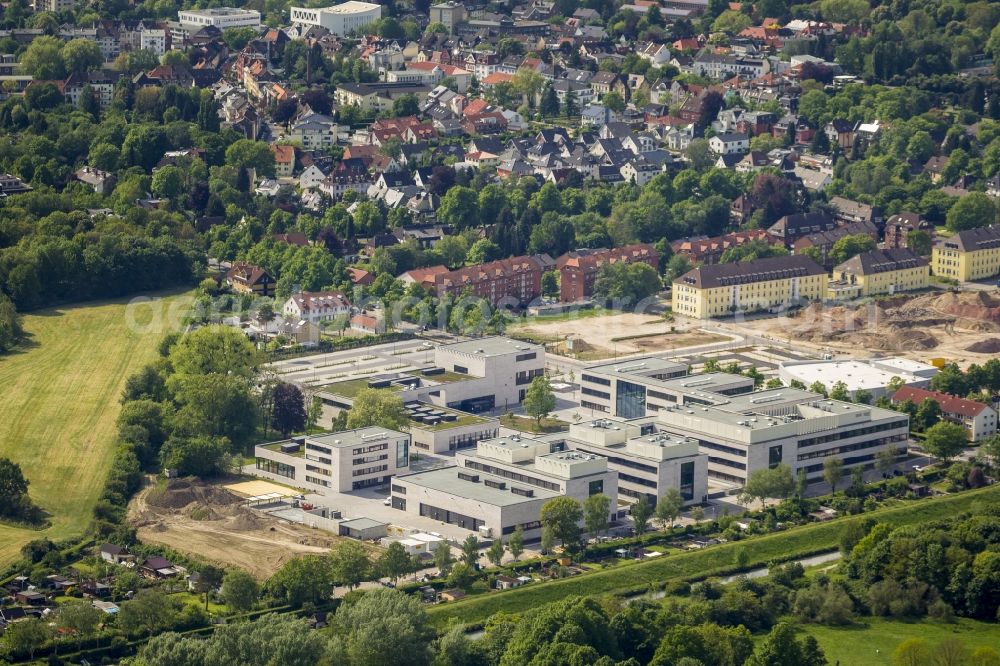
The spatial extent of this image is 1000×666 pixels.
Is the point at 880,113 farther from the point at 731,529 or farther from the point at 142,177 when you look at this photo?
the point at 731,529

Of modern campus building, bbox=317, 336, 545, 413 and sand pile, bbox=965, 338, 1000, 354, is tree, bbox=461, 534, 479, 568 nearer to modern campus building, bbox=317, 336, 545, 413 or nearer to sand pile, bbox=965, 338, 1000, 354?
modern campus building, bbox=317, 336, 545, 413

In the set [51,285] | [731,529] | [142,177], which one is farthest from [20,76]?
[731,529]

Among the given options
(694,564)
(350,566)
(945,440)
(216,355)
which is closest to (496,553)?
(350,566)

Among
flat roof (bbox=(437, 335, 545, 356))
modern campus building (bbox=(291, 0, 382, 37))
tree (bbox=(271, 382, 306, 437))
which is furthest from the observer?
modern campus building (bbox=(291, 0, 382, 37))

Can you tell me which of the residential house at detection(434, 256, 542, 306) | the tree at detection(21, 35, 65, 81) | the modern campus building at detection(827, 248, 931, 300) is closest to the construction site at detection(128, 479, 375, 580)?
the residential house at detection(434, 256, 542, 306)

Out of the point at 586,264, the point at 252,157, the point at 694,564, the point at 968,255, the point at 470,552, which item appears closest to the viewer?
the point at 470,552

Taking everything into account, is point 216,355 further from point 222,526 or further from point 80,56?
point 80,56
